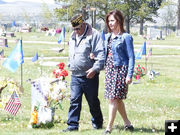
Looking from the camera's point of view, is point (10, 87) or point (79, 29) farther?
point (10, 87)

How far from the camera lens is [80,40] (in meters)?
6.44

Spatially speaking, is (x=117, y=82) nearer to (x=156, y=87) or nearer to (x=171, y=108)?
(x=171, y=108)

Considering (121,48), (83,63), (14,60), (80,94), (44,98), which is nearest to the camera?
(121,48)

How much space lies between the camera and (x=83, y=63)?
6363 millimetres

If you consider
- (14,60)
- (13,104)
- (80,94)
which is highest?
(14,60)

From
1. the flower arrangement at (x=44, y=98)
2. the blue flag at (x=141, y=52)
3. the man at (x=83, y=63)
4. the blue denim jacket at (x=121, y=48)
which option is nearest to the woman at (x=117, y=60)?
the blue denim jacket at (x=121, y=48)

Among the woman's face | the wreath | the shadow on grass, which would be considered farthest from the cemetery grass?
the woman's face

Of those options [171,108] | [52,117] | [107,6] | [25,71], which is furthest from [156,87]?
[107,6]

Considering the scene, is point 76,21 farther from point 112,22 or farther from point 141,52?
point 141,52

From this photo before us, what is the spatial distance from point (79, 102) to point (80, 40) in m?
0.90

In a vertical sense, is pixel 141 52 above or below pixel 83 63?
below

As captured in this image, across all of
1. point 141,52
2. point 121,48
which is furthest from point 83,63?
point 141,52

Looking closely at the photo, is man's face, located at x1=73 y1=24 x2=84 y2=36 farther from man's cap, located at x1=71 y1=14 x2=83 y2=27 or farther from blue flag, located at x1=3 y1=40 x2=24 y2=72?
blue flag, located at x1=3 y1=40 x2=24 y2=72

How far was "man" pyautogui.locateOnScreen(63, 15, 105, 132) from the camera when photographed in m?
6.34
